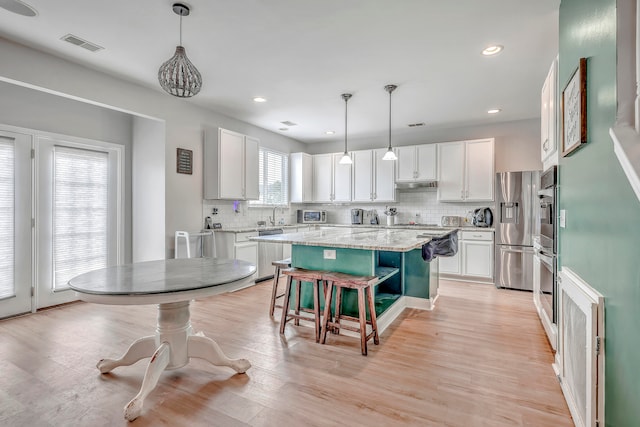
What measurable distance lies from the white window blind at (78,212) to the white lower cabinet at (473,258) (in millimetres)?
5245

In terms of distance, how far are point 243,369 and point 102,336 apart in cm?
162

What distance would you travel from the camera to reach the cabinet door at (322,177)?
22.3 feet

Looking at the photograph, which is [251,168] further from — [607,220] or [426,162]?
[607,220]

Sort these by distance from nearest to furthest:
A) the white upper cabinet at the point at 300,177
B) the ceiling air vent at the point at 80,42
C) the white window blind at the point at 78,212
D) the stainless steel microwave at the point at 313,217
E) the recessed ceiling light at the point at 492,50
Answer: the ceiling air vent at the point at 80,42
the recessed ceiling light at the point at 492,50
the white window blind at the point at 78,212
the white upper cabinet at the point at 300,177
the stainless steel microwave at the point at 313,217

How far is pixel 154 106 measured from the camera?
Result: 13.6 feet

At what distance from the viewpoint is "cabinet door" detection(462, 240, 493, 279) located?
5094 millimetres

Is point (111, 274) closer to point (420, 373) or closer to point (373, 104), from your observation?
point (420, 373)

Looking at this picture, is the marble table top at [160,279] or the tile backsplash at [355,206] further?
the tile backsplash at [355,206]

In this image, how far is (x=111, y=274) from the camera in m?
2.09

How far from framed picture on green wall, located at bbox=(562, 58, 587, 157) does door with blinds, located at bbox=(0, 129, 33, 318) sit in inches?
199

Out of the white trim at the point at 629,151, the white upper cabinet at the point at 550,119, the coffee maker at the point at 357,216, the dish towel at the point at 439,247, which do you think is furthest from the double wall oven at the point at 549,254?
the coffee maker at the point at 357,216

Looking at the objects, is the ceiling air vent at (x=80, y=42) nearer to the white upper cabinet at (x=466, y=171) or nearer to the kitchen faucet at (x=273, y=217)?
the kitchen faucet at (x=273, y=217)

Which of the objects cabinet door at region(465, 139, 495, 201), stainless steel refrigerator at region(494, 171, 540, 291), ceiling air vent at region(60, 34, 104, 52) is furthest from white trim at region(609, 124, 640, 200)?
cabinet door at region(465, 139, 495, 201)

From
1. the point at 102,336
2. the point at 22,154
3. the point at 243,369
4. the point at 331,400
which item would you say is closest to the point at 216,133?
the point at 22,154
